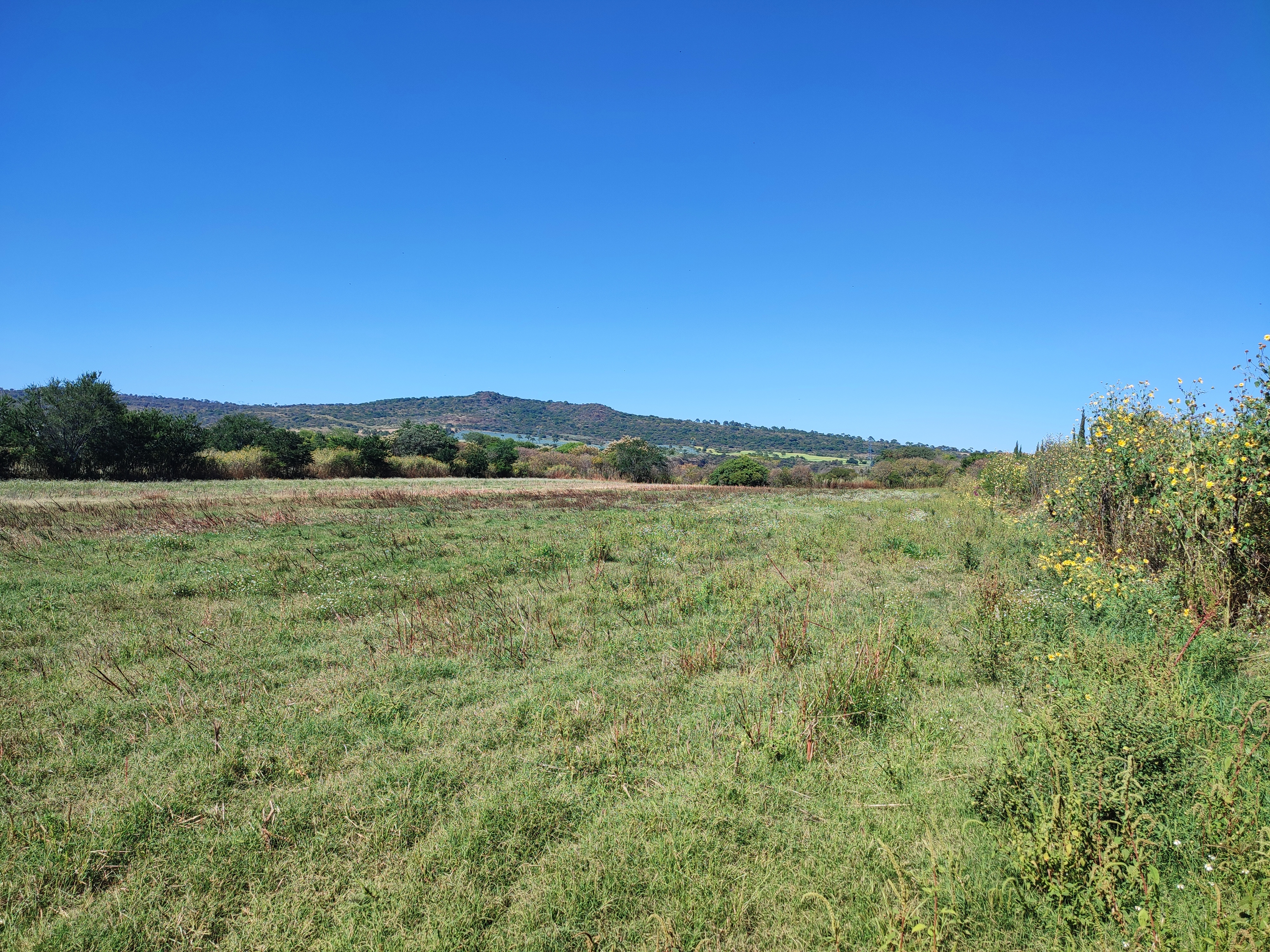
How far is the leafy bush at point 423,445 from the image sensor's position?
5466 centimetres

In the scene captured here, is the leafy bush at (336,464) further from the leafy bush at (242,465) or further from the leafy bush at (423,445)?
the leafy bush at (423,445)

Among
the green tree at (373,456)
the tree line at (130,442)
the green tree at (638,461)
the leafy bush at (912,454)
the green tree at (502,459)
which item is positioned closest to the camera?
the tree line at (130,442)

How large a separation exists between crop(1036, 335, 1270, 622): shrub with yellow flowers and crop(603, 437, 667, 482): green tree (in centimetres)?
4913

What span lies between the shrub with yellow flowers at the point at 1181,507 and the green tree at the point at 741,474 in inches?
1550

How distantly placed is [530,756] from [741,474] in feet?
154

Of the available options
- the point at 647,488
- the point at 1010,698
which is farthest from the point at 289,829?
the point at 647,488

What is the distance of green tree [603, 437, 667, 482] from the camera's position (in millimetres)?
59219

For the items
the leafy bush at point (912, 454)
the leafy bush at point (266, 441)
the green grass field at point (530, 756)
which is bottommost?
the green grass field at point (530, 756)

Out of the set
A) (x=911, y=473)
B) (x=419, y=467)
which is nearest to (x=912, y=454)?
(x=911, y=473)

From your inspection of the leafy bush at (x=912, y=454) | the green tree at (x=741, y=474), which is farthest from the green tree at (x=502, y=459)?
the leafy bush at (x=912, y=454)

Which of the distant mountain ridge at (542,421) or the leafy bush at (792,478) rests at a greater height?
the distant mountain ridge at (542,421)

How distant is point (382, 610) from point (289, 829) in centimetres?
506

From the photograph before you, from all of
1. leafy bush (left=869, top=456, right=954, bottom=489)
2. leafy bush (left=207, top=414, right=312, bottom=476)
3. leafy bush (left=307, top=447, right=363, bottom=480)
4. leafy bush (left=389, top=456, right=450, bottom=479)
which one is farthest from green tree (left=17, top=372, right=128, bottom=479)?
leafy bush (left=869, top=456, right=954, bottom=489)

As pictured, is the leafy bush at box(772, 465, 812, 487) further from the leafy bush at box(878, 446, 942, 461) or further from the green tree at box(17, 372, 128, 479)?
the green tree at box(17, 372, 128, 479)
